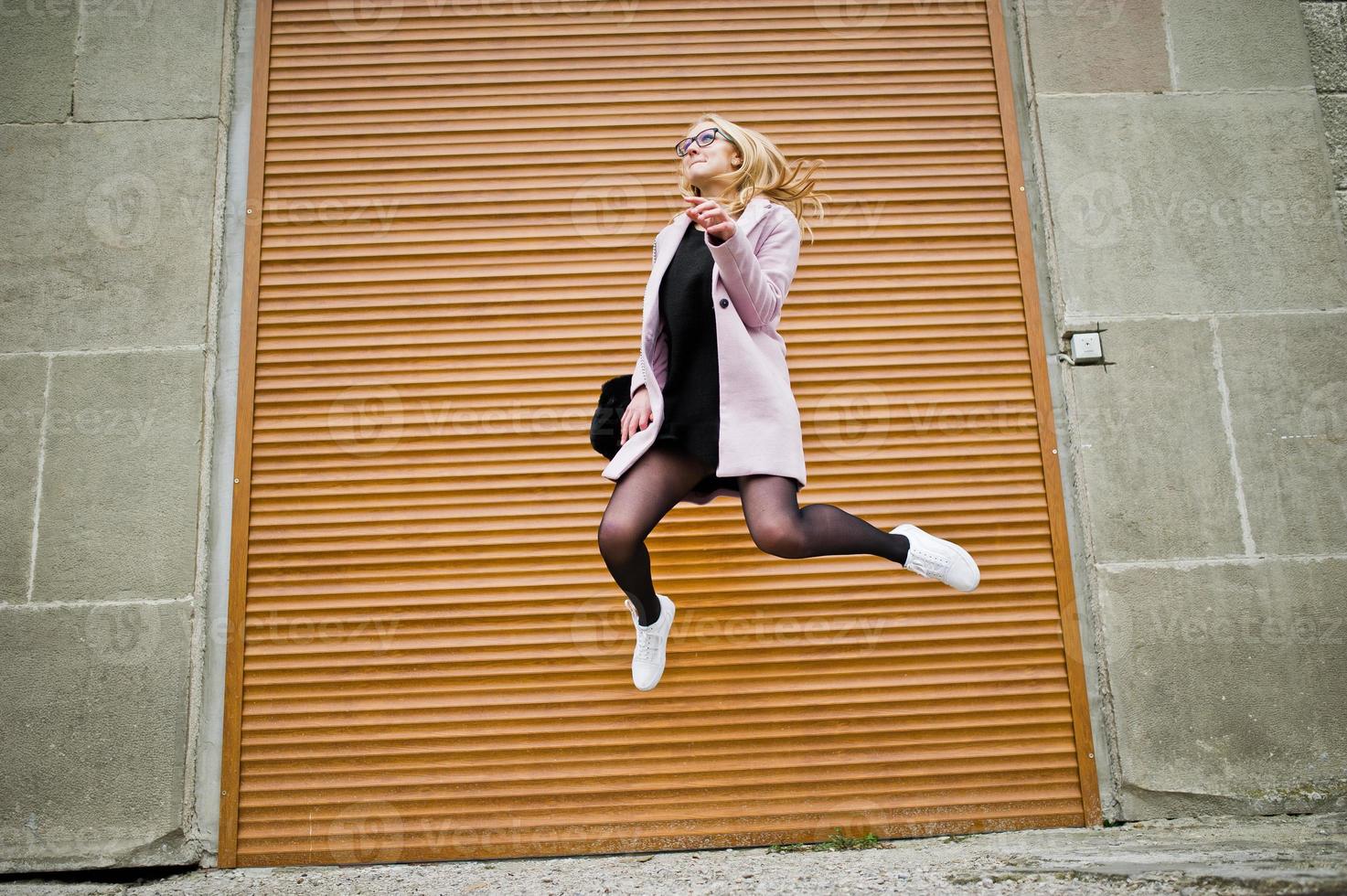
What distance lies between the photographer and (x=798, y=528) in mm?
2562

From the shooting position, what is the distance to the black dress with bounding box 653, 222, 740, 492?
2.72 meters

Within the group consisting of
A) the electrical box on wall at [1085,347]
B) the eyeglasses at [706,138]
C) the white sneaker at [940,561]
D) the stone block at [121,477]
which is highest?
the eyeglasses at [706,138]

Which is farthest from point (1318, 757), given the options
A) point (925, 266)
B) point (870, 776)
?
point (925, 266)

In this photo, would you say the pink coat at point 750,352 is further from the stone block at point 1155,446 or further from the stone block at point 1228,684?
the stone block at point 1228,684

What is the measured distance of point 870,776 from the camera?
3.24m

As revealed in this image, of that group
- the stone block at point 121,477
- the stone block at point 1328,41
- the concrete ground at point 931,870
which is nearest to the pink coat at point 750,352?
the concrete ground at point 931,870

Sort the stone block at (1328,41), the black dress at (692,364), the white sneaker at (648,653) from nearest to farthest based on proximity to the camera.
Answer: the black dress at (692,364) < the white sneaker at (648,653) < the stone block at (1328,41)

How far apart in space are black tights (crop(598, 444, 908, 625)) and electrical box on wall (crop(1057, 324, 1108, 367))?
1.36m

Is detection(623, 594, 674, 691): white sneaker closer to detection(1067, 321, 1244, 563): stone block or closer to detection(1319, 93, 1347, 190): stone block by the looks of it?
detection(1067, 321, 1244, 563): stone block

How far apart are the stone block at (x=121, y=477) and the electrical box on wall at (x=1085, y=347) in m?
3.48

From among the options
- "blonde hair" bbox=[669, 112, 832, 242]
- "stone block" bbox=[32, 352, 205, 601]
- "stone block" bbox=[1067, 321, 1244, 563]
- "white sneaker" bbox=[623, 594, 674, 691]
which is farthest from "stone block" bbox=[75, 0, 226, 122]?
"stone block" bbox=[1067, 321, 1244, 563]

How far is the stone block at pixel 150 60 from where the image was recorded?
3.76 metres

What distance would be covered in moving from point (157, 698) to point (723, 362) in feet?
7.99

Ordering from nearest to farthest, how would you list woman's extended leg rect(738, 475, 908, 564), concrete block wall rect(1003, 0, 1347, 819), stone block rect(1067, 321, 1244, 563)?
woman's extended leg rect(738, 475, 908, 564), concrete block wall rect(1003, 0, 1347, 819), stone block rect(1067, 321, 1244, 563)
